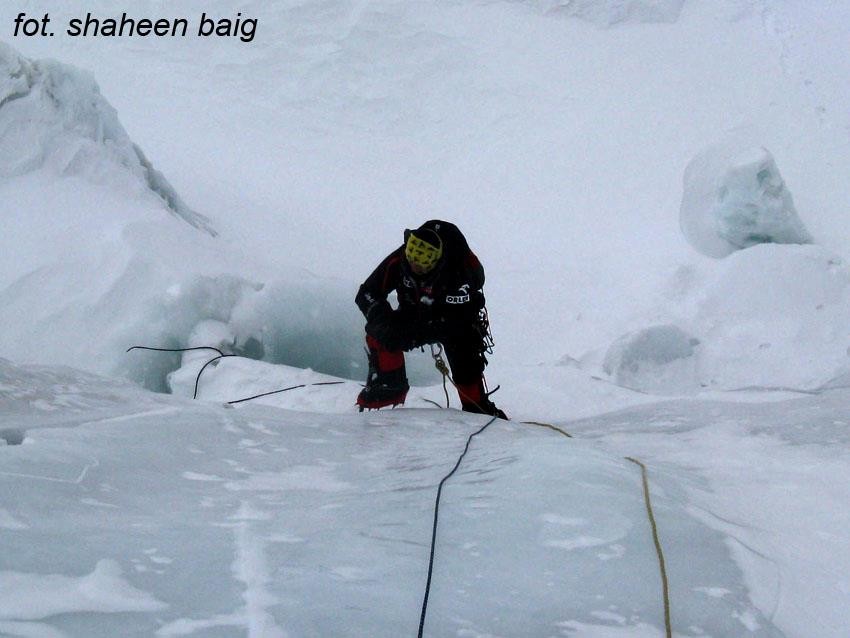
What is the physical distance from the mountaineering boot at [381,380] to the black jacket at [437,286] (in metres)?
0.21

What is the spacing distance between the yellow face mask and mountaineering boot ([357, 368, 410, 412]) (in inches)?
21.8

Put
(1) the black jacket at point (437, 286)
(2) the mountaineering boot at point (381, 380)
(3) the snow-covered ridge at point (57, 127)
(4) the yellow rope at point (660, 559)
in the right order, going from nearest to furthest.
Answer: (4) the yellow rope at point (660, 559) → (1) the black jacket at point (437, 286) → (2) the mountaineering boot at point (381, 380) → (3) the snow-covered ridge at point (57, 127)

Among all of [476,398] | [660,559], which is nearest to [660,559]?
[660,559]

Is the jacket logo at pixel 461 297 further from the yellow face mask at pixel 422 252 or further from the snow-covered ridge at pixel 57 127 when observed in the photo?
the snow-covered ridge at pixel 57 127

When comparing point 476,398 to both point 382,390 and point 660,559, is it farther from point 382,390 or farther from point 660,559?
point 660,559

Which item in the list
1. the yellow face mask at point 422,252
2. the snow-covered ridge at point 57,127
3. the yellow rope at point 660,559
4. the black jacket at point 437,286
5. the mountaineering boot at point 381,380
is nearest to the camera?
the yellow rope at point 660,559

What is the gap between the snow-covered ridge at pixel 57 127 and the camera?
4121mm

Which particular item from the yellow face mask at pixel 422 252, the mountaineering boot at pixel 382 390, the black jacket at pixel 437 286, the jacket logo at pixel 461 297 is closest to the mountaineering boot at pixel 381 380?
the mountaineering boot at pixel 382 390

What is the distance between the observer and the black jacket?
2.43 meters

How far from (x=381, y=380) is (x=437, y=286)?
48cm

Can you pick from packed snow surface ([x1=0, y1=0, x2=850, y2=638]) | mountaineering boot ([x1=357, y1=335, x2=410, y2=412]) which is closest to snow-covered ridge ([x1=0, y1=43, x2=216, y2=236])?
packed snow surface ([x1=0, y1=0, x2=850, y2=638])

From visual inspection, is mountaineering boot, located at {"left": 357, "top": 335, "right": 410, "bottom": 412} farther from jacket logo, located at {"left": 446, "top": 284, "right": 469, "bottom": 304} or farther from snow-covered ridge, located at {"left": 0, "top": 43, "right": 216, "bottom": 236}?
snow-covered ridge, located at {"left": 0, "top": 43, "right": 216, "bottom": 236}

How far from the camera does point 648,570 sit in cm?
98

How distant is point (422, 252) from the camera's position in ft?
7.52
